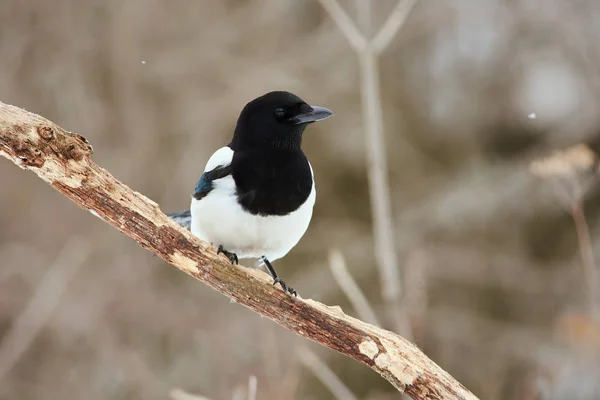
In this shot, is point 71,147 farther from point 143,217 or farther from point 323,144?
point 323,144

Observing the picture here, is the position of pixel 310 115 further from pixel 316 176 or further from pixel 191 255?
pixel 316 176

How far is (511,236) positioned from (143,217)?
12.8 feet

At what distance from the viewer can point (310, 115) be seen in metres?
2.52

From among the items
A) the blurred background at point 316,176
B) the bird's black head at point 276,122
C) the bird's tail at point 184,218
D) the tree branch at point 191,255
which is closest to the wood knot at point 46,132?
the tree branch at point 191,255

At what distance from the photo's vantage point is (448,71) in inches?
217

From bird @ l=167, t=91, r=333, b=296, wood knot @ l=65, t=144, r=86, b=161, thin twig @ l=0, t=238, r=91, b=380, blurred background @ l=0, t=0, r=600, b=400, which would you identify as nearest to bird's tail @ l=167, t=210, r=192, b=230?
bird @ l=167, t=91, r=333, b=296

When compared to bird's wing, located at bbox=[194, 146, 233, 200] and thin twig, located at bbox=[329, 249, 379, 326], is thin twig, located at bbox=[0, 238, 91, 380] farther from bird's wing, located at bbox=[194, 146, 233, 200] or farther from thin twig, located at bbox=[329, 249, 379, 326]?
bird's wing, located at bbox=[194, 146, 233, 200]

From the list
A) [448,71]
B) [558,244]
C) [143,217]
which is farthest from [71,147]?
[558,244]

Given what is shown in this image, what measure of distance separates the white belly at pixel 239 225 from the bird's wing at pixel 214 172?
1.1 inches

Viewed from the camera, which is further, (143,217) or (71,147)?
(143,217)

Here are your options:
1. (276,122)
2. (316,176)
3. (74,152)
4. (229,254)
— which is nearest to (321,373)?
(229,254)

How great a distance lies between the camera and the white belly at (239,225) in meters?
2.43

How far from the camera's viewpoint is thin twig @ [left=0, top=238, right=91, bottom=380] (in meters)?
4.64

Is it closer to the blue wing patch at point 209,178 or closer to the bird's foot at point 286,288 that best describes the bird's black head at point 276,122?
the blue wing patch at point 209,178
